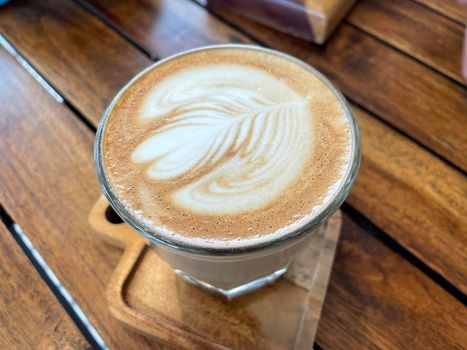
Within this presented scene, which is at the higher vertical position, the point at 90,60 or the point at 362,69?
the point at 362,69

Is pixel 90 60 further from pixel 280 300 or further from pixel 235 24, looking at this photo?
pixel 280 300

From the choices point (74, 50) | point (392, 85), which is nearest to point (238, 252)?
point (392, 85)

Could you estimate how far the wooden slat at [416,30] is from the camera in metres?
0.88

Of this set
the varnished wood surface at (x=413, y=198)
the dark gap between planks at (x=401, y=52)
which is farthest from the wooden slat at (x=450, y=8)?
the varnished wood surface at (x=413, y=198)

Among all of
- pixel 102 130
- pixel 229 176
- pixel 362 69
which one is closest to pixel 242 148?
pixel 229 176

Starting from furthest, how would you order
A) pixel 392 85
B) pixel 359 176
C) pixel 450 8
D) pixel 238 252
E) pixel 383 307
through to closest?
pixel 450 8 < pixel 392 85 < pixel 359 176 < pixel 383 307 < pixel 238 252

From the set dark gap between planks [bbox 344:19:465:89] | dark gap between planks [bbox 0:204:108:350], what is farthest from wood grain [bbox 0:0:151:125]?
dark gap between planks [bbox 344:19:465:89]

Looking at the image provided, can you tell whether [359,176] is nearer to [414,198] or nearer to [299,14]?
[414,198]

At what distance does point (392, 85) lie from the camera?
0.85 metres

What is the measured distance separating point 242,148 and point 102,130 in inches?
7.3

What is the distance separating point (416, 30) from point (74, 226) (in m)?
0.81

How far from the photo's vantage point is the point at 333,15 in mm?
894

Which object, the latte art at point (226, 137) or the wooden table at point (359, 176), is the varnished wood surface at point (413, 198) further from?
the latte art at point (226, 137)

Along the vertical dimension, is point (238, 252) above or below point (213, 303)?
above
